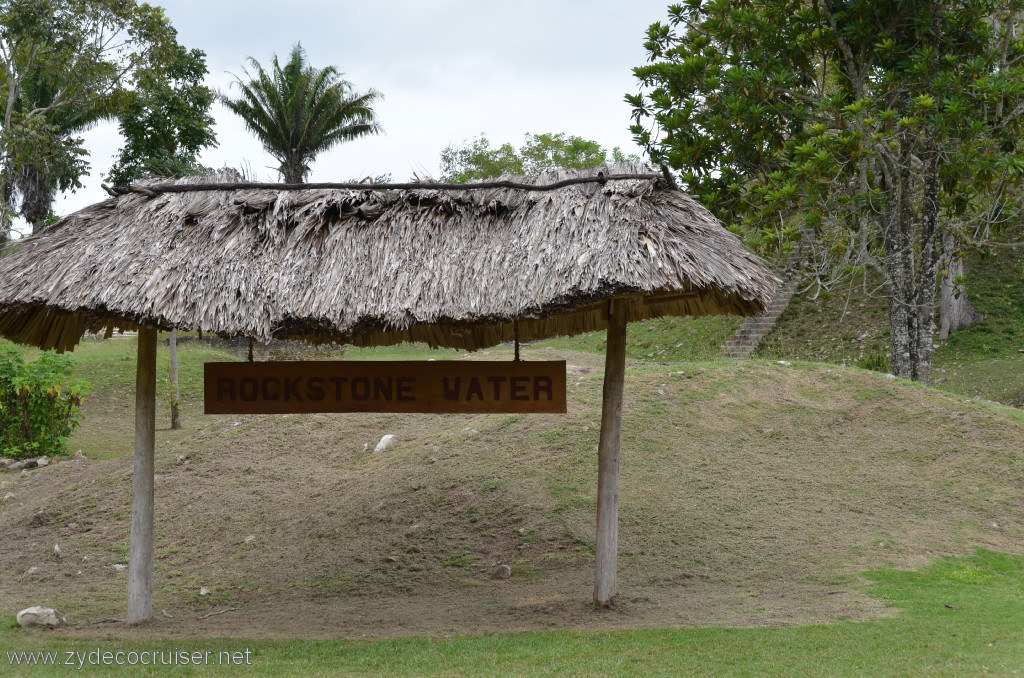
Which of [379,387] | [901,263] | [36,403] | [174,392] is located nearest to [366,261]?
[379,387]

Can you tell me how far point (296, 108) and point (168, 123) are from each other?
3.38 m

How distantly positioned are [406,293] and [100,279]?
194cm

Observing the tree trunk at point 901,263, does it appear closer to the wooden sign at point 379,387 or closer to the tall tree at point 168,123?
the wooden sign at point 379,387

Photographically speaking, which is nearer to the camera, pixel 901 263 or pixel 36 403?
pixel 36 403

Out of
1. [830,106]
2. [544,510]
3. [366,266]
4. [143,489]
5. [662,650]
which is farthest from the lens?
[830,106]

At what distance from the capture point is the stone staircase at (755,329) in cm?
1828

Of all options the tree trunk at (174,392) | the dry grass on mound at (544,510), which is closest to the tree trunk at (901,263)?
the dry grass on mound at (544,510)

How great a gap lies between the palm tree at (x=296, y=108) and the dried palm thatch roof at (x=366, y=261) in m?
15.6

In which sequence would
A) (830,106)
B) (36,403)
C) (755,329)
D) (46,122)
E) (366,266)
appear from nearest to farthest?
(366,266), (830,106), (36,403), (755,329), (46,122)

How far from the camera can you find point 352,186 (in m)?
6.00

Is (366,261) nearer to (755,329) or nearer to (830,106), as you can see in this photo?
(830,106)

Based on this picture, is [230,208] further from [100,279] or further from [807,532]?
[807,532]

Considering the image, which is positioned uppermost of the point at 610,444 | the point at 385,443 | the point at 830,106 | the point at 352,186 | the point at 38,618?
the point at 830,106

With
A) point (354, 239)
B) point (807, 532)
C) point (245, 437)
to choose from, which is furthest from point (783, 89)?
point (245, 437)
